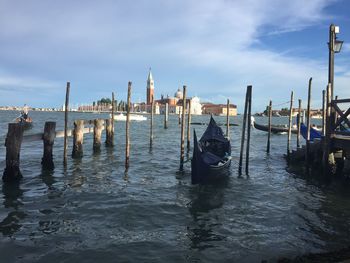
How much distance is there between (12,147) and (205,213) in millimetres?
5119

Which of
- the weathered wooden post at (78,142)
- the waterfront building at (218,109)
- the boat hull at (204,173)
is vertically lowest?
the boat hull at (204,173)

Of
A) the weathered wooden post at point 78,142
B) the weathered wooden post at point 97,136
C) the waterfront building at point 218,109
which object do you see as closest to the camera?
the weathered wooden post at point 78,142

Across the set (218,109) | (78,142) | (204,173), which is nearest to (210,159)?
(204,173)

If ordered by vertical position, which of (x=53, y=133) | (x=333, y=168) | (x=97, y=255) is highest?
(x=53, y=133)

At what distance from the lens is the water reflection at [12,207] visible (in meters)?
6.42

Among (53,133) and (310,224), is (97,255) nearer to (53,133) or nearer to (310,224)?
(310,224)

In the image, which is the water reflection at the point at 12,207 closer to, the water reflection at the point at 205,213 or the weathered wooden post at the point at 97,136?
the water reflection at the point at 205,213

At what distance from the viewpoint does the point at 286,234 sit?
21.1ft

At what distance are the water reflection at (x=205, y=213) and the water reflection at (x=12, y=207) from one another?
3.06 meters

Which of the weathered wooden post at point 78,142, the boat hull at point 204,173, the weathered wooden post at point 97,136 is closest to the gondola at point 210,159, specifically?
the boat hull at point 204,173

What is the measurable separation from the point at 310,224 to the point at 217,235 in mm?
1905

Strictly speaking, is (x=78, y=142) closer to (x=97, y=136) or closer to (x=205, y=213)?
(x=97, y=136)

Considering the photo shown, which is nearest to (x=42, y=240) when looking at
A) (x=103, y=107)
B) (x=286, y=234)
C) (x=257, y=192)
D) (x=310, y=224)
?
(x=286, y=234)

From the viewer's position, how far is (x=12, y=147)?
9336 millimetres
